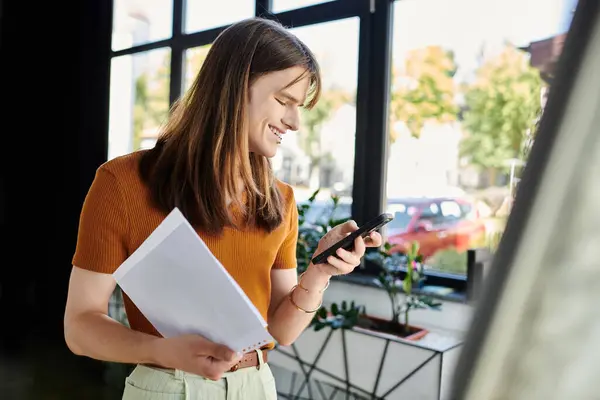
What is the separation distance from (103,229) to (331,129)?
1.91 meters

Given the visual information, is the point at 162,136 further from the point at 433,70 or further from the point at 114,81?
the point at 114,81

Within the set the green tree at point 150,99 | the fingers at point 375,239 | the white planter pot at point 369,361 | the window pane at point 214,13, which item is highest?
the window pane at point 214,13

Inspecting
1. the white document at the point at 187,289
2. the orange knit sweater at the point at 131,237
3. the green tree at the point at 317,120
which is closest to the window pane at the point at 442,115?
the green tree at the point at 317,120

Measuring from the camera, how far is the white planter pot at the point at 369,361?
5.87ft

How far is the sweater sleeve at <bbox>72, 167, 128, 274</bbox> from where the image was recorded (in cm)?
87

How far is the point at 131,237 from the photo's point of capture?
91 cm

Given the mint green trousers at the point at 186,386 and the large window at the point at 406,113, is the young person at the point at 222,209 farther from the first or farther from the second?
the large window at the point at 406,113

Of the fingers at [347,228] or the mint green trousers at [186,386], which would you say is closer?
the mint green trousers at [186,386]

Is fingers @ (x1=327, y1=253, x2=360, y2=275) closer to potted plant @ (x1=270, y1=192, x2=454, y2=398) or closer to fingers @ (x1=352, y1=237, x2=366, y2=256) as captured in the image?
fingers @ (x1=352, y1=237, x2=366, y2=256)

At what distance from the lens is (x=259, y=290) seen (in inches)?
40.4

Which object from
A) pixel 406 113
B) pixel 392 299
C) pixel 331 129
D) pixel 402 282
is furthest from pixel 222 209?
pixel 331 129

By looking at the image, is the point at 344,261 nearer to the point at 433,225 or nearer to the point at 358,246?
the point at 358,246

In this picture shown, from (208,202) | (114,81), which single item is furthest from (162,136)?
(114,81)

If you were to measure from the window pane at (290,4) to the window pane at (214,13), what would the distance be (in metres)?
0.18
